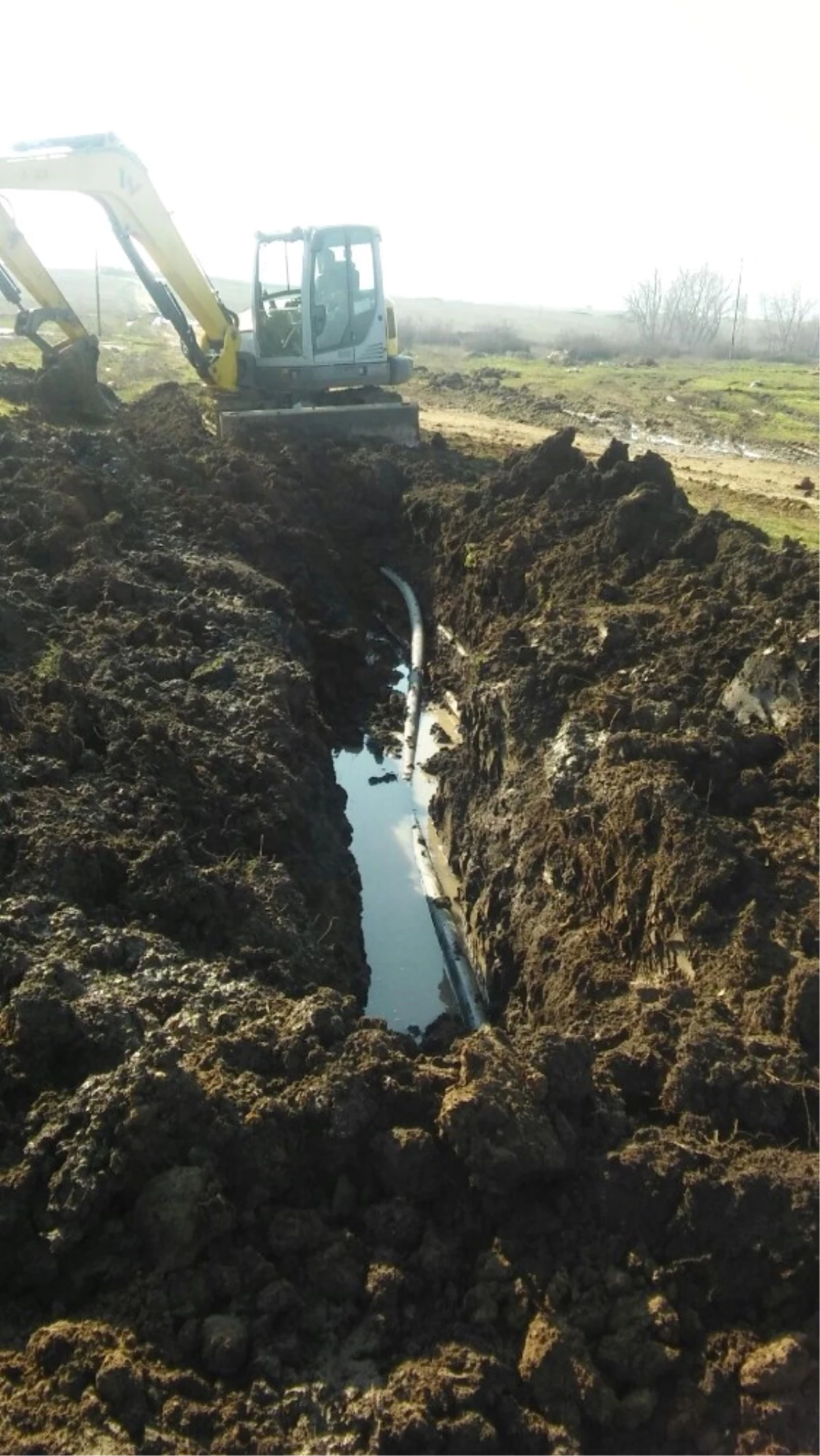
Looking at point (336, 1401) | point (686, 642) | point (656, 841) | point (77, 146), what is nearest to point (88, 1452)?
point (336, 1401)

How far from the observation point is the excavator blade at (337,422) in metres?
16.4

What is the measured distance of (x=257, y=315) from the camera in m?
17.6

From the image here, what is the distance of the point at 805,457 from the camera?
66.2 ft

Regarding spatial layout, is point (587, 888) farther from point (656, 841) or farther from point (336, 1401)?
point (336, 1401)

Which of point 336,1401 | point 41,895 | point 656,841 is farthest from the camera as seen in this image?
point 656,841

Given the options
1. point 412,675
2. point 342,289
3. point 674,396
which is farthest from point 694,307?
point 412,675

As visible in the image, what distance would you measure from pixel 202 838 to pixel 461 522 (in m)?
7.21

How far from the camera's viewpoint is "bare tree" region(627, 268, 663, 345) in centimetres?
6044

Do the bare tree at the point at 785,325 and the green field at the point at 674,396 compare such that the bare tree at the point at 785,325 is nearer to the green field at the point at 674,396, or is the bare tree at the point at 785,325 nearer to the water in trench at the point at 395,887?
the green field at the point at 674,396

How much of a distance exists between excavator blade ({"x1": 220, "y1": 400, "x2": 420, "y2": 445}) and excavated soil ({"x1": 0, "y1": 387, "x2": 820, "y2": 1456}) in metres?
6.20

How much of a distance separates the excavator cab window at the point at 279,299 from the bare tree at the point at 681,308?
4270 centimetres

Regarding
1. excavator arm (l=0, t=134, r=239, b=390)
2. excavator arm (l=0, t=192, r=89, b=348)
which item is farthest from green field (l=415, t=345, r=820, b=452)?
excavator arm (l=0, t=192, r=89, b=348)

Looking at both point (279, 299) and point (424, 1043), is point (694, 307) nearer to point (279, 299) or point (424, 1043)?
point (279, 299)

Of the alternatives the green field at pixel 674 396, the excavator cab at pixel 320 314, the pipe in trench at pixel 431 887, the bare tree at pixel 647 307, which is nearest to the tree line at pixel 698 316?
the bare tree at pixel 647 307
